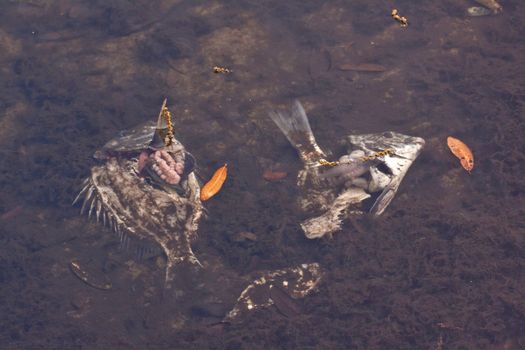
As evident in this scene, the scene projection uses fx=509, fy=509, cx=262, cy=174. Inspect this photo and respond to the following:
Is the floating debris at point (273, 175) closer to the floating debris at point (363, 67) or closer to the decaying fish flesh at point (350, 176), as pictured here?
the decaying fish flesh at point (350, 176)

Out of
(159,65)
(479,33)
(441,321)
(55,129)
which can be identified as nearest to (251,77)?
(159,65)

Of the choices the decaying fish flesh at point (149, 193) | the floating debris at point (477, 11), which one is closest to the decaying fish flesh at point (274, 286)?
the decaying fish flesh at point (149, 193)

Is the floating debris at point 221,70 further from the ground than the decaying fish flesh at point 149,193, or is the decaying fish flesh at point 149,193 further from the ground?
the floating debris at point 221,70

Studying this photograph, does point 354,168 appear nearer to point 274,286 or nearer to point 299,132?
point 299,132

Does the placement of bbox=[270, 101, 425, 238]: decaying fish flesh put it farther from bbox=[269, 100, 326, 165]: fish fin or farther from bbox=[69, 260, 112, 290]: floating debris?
bbox=[69, 260, 112, 290]: floating debris

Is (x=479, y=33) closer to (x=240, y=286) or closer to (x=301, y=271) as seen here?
(x=301, y=271)

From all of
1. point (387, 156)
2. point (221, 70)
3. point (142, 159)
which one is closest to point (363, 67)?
point (387, 156)
